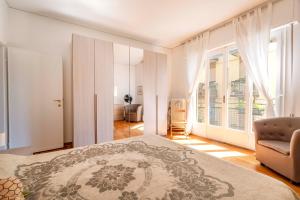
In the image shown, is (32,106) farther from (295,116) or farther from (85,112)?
(295,116)

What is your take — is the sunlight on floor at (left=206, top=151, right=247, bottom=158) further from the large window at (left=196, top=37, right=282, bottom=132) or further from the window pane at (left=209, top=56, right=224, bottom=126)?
the window pane at (left=209, top=56, right=224, bottom=126)

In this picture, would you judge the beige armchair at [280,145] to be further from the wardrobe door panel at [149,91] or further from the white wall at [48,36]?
the white wall at [48,36]

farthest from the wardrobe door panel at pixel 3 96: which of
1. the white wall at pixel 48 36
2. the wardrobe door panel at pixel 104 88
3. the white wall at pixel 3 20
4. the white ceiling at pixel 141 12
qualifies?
the wardrobe door panel at pixel 104 88

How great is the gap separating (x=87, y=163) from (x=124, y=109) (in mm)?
2312

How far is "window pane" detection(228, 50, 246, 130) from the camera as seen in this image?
311 cm

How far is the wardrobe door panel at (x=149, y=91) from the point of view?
145 inches

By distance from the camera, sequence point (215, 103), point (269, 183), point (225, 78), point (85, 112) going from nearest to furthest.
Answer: point (269, 183)
point (85, 112)
point (225, 78)
point (215, 103)

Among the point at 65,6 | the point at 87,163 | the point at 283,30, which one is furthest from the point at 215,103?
the point at 65,6

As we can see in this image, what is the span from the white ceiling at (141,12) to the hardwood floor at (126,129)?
7.19 ft

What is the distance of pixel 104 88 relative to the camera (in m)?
3.16

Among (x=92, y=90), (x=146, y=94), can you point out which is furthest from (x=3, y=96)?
(x=146, y=94)

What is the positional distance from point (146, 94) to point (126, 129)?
3.22 feet

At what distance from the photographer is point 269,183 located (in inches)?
34.0

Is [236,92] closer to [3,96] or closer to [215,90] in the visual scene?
[215,90]
